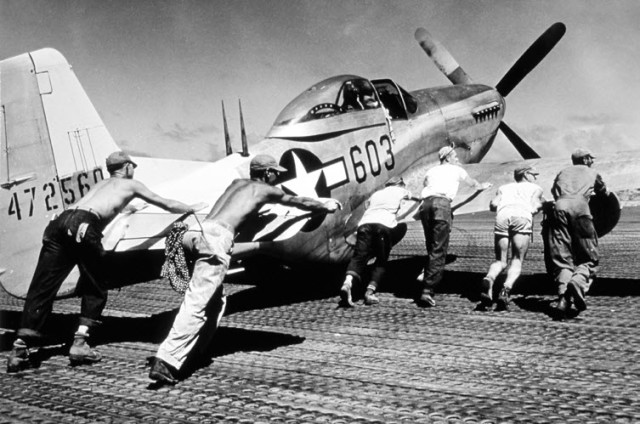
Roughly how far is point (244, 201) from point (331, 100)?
346 centimetres

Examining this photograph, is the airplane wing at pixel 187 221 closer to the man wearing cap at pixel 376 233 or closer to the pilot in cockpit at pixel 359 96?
the man wearing cap at pixel 376 233

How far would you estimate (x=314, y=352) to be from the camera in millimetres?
5023

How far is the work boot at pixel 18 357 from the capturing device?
4699mm

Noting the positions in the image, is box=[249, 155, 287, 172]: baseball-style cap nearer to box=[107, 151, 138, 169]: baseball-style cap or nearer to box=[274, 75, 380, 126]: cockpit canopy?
box=[107, 151, 138, 169]: baseball-style cap

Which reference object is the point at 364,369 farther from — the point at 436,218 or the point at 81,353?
the point at 436,218

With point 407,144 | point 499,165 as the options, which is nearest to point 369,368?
point 407,144

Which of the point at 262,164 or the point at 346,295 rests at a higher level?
the point at 262,164

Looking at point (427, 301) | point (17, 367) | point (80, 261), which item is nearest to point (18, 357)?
point (17, 367)

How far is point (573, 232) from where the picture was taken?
6531 mm

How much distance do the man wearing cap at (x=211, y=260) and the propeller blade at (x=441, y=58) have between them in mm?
8941

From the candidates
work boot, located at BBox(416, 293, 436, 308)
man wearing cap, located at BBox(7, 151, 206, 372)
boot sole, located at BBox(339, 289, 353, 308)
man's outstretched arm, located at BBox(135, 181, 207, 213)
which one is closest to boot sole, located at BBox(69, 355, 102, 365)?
man wearing cap, located at BBox(7, 151, 206, 372)

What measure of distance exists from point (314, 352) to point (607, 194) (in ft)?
14.6

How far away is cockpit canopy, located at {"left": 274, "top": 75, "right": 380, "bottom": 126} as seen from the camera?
7531mm

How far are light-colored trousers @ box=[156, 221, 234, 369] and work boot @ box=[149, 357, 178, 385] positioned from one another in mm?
33
